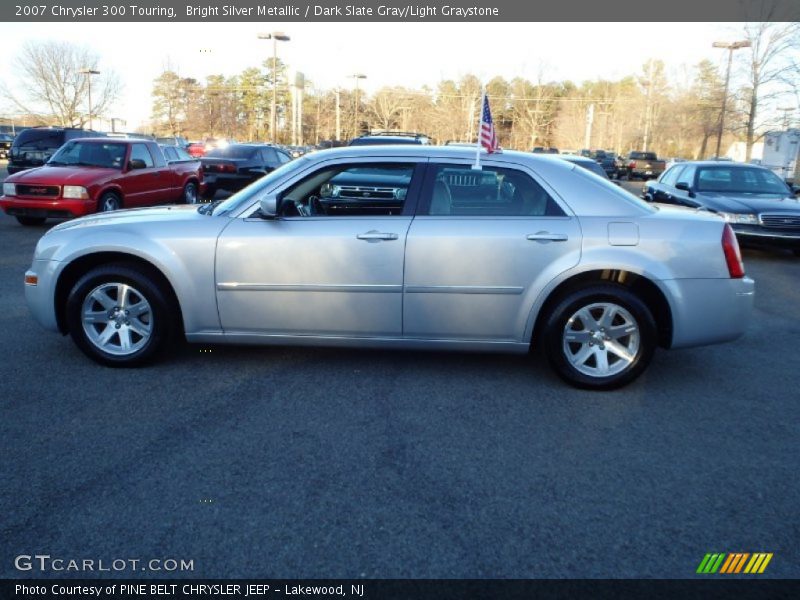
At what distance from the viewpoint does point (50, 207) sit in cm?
1112

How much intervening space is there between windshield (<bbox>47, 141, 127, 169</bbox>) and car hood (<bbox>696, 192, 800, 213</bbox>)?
1040 centimetres

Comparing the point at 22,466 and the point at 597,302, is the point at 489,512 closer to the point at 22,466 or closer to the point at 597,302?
the point at 597,302

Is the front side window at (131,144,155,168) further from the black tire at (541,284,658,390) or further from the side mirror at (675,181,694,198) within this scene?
the black tire at (541,284,658,390)

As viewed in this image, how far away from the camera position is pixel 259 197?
4.80 metres

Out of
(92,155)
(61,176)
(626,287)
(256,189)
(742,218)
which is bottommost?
(742,218)

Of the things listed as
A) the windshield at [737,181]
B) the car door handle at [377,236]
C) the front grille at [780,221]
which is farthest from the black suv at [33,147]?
the front grille at [780,221]

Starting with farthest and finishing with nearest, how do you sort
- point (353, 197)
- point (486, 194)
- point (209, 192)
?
point (209, 192) < point (353, 197) < point (486, 194)

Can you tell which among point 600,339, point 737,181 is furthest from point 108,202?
point 737,181

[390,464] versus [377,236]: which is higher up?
[377,236]

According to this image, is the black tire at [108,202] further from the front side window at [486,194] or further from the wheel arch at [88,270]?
the front side window at [486,194]

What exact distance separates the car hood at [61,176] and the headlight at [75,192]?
72 millimetres

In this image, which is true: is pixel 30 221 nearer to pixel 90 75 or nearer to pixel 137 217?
pixel 137 217

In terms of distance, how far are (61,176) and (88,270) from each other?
7367 millimetres

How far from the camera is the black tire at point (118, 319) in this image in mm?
4785
